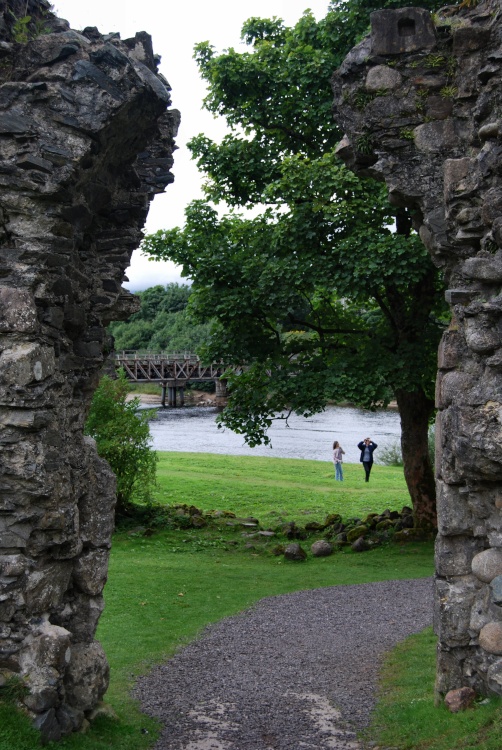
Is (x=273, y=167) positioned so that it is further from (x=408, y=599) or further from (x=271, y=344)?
(x=408, y=599)

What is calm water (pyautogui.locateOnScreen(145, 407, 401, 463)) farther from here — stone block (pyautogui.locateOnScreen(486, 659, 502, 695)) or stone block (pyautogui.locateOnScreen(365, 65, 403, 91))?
stone block (pyautogui.locateOnScreen(486, 659, 502, 695))

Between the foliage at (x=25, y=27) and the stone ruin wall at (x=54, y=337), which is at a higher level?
the foliage at (x=25, y=27)

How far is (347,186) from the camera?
15.3 m

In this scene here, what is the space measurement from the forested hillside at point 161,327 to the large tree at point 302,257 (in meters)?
47.1

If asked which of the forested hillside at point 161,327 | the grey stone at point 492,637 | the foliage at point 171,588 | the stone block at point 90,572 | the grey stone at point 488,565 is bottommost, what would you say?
the foliage at point 171,588

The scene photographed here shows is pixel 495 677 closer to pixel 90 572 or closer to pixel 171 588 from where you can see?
pixel 90 572

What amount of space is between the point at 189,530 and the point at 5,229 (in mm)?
12784

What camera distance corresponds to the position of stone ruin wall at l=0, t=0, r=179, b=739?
682cm

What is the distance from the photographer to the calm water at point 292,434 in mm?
36972

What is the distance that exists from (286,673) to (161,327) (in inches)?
2632

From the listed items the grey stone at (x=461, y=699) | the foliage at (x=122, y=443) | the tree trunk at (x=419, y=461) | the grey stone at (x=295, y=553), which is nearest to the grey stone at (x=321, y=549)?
the grey stone at (x=295, y=553)

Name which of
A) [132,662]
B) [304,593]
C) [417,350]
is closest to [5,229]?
[132,662]

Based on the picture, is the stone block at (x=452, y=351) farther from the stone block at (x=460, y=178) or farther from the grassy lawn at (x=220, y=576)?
the grassy lawn at (x=220, y=576)

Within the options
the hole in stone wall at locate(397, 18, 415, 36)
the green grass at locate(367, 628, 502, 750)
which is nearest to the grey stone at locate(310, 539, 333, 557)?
the green grass at locate(367, 628, 502, 750)
